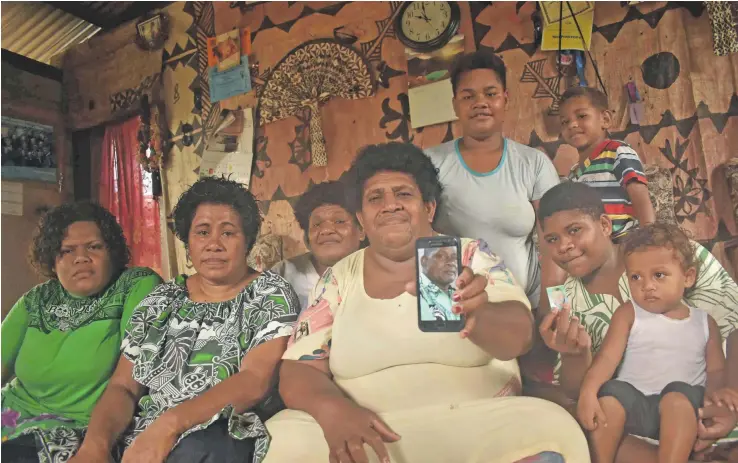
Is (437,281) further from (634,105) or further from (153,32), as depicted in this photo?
(153,32)

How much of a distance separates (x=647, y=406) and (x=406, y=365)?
535 mm

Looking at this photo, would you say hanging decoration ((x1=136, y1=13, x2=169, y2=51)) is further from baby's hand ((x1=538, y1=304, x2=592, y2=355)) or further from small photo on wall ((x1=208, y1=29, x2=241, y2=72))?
baby's hand ((x1=538, y1=304, x2=592, y2=355))

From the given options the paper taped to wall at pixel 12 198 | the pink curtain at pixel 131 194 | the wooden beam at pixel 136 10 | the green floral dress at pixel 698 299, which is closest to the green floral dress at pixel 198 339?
the pink curtain at pixel 131 194

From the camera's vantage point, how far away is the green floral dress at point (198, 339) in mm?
1393

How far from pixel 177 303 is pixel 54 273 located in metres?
0.49

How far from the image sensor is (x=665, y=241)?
1219 millimetres

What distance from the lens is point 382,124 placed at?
1.50m

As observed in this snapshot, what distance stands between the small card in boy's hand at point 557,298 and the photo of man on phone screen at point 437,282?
9.8 inches

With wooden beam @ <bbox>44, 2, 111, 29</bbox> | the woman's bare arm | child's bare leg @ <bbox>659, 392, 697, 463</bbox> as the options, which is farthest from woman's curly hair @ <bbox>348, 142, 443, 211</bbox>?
wooden beam @ <bbox>44, 2, 111, 29</bbox>

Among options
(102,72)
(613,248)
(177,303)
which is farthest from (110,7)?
(613,248)

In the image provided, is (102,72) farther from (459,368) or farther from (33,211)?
(459,368)

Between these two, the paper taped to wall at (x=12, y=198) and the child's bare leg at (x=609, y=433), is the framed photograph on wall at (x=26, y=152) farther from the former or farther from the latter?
the child's bare leg at (x=609, y=433)

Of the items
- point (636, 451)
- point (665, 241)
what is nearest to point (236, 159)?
point (665, 241)

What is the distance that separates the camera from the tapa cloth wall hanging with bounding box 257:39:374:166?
1561 millimetres
